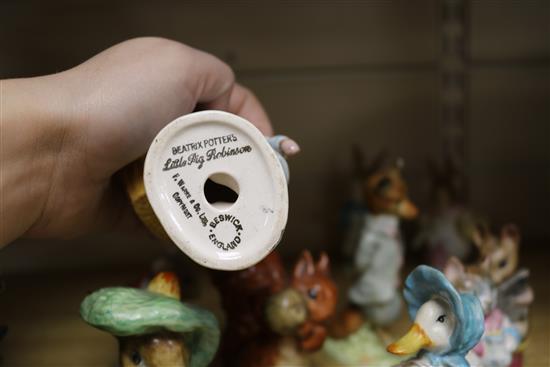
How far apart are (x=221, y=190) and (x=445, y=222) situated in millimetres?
615

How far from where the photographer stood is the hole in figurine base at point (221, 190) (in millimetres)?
728

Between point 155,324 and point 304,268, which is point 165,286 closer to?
point 155,324

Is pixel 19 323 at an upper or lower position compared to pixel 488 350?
lower

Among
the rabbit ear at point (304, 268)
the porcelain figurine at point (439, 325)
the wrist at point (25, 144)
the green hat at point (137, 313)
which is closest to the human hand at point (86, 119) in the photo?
the wrist at point (25, 144)

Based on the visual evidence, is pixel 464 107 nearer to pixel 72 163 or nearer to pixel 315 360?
pixel 315 360

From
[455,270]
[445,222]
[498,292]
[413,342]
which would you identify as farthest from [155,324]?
[445,222]

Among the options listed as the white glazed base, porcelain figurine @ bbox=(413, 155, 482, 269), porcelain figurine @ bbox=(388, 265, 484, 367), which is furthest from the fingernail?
porcelain figurine @ bbox=(413, 155, 482, 269)

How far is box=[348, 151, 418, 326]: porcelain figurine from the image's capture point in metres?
1.10

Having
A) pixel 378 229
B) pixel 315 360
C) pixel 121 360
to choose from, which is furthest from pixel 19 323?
pixel 378 229

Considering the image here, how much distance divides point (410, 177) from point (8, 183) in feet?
2.81

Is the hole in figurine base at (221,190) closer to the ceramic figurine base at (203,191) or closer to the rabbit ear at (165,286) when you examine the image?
the ceramic figurine base at (203,191)

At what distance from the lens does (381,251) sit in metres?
1.11

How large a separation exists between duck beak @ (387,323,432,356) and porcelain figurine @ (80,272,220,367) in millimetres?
218

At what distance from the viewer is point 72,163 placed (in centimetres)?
87
